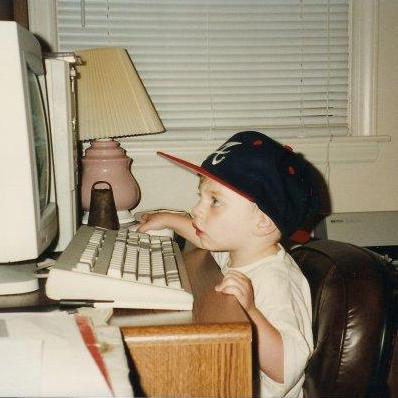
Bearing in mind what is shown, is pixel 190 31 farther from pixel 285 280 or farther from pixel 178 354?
pixel 178 354

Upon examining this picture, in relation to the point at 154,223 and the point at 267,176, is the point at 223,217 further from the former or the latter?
the point at 154,223

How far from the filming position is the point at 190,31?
1.96m

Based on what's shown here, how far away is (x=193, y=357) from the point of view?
0.68 metres

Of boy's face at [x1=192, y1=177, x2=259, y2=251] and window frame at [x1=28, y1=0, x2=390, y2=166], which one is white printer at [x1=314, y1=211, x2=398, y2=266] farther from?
boy's face at [x1=192, y1=177, x2=259, y2=251]

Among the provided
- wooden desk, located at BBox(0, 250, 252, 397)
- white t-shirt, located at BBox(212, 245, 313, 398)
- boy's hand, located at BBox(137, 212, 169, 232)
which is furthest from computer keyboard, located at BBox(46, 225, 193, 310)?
boy's hand, located at BBox(137, 212, 169, 232)

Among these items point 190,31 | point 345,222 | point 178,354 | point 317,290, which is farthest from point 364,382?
point 190,31

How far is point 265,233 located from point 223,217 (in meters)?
0.10

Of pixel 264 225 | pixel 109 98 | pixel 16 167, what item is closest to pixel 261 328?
pixel 264 225

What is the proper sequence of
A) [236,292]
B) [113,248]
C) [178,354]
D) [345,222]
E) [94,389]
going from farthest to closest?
1. [345,222]
2. [113,248]
3. [236,292]
4. [178,354]
5. [94,389]

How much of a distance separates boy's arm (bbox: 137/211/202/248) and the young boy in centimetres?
23

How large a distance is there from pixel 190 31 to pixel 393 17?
82 centimetres

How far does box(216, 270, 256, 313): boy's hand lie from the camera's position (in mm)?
819

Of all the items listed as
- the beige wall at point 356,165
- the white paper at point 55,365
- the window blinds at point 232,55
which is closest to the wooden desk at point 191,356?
the white paper at point 55,365

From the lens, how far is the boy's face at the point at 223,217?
3.36 ft
